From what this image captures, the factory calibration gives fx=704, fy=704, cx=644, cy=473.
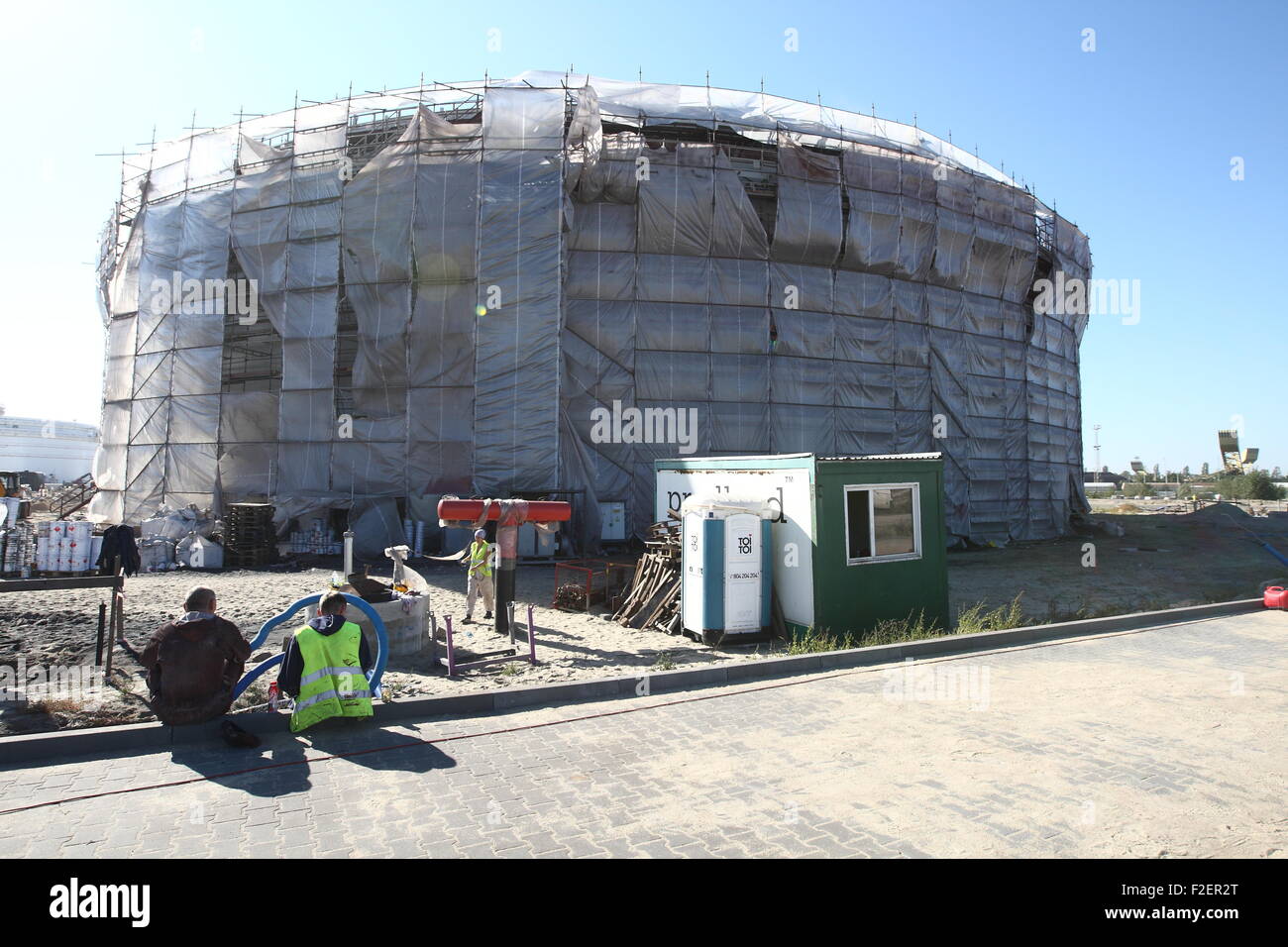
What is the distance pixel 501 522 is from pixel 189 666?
4924 mm

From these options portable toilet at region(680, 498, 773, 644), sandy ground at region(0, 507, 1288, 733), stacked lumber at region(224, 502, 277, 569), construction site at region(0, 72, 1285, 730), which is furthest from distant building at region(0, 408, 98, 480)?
portable toilet at region(680, 498, 773, 644)

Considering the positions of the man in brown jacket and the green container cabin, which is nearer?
the man in brown jacket

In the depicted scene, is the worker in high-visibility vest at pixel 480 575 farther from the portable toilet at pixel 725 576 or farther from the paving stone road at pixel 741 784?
the paving stone road at pixel 741 784

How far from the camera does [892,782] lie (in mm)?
4781

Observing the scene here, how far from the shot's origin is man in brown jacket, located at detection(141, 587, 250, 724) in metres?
5.57

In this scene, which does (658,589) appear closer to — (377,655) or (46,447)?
(377,655)

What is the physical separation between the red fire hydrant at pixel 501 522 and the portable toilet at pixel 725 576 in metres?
2.44

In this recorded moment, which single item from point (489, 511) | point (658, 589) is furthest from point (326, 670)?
point (658, 589)

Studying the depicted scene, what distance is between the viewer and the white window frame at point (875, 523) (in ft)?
32.3

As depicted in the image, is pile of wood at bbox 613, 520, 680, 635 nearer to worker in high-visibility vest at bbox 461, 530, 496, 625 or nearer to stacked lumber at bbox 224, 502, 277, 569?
worker in high-visibility vest at bbox 461, 530, 496, 625

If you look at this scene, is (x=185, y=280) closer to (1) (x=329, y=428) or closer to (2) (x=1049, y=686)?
(1) (x=329, y=428)

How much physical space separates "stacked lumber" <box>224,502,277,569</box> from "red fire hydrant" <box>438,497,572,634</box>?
10203mm

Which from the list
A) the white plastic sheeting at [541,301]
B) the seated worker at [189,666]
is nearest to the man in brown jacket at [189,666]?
the seated worker at [189,666]
